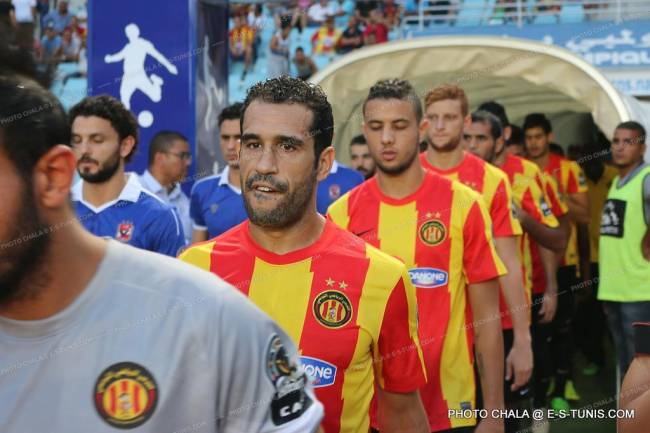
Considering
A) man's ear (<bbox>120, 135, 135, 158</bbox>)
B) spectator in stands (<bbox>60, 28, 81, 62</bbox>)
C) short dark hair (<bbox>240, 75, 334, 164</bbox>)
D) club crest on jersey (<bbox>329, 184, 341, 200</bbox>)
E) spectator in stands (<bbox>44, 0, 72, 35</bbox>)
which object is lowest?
club crest on jersey (<bbox>329, 184, 341, 200</bbox>)

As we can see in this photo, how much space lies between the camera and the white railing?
15.4 m

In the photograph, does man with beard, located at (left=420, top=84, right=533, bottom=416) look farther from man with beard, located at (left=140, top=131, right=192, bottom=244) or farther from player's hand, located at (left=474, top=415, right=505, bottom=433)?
man with beard, located at (left=140, top=131, right=192, bottom=244)

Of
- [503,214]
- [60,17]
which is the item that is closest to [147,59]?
[503,214]

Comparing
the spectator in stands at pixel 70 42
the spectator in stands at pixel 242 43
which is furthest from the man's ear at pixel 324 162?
the spectator in stands at pixel 242 43

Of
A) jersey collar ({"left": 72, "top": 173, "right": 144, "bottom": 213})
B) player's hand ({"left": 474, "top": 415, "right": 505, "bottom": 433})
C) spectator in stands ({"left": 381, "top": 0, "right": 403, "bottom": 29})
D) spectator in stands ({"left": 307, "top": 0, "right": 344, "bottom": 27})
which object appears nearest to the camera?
player's hand ({"left": 474, "top": 415, "right": 505, "bottom": 433})

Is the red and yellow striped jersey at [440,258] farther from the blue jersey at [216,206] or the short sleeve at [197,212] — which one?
the short sleeve at [197,212]

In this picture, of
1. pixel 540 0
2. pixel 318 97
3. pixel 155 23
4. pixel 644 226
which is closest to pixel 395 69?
pixel 155 23

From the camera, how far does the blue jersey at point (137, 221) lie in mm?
5203

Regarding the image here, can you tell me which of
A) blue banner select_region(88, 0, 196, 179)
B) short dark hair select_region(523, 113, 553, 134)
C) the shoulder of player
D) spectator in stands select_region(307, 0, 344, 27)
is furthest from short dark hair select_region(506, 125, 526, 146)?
spectator in stands select_region(307, 0, 344, 27)

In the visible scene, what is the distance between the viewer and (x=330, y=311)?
314cm

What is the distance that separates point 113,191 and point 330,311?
8.34 feet

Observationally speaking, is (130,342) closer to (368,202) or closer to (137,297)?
(137,297)

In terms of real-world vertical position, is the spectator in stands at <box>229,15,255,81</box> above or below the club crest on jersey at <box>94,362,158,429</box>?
below

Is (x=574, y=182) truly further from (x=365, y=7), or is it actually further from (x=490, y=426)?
(x=365, y=7)
